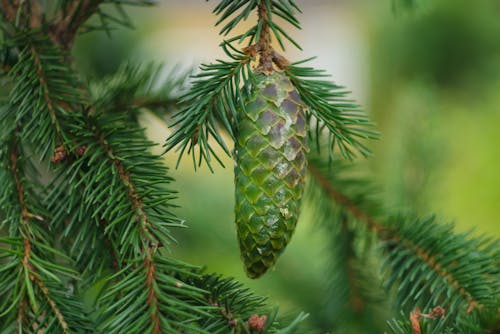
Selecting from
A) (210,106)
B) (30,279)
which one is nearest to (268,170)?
(210,106)

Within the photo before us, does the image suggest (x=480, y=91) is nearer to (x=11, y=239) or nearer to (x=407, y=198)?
(x=407, y=198)

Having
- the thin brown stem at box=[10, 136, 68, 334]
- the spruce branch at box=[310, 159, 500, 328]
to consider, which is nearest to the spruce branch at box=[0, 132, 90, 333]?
the thin brown stem at box=[10, 136, 68, 334]

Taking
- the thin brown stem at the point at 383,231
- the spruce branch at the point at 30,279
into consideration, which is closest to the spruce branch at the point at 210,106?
the spruce branch at the point at 30,279

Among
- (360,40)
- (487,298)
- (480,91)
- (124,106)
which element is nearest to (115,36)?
(124,106)

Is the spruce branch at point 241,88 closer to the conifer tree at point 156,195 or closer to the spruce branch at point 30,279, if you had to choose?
the conifer tree at point 156,195

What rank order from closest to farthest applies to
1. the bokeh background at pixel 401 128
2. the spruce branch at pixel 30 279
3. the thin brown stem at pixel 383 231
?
1. the spruce branch at pixel 30 279
2. the thin brown stem at pixel 383 231
3. the bokeh background at pixel 401 128

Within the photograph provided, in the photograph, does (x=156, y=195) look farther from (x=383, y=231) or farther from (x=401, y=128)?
(x=401, y=128)

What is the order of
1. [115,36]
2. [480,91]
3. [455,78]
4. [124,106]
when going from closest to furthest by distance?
[124,106] < [115,36] < [480,91] < [455,78]
